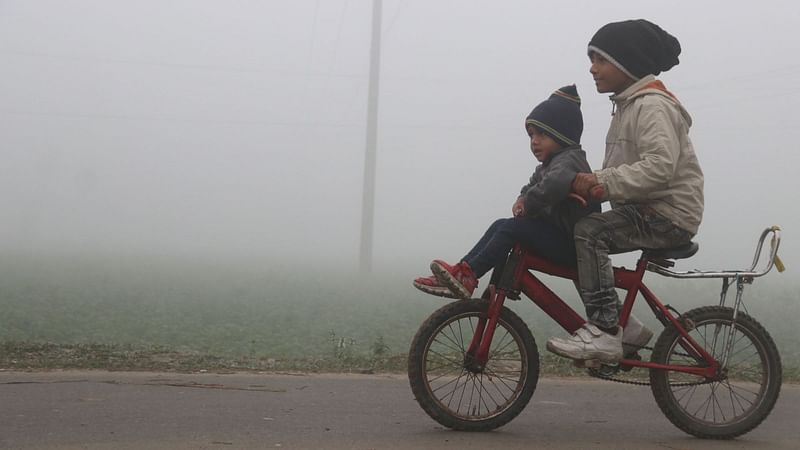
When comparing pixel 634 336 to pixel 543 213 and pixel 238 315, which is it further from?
pixel 238 315

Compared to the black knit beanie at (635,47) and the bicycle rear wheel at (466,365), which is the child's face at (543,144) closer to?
the black knit beanie at (635,47)

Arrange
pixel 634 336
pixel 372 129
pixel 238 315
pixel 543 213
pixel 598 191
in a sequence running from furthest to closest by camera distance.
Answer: pixel 372 129, pixel 238 315, pixel 634 336, pixel 543 213, pixel 598 191

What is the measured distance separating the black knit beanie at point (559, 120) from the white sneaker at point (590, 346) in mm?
882

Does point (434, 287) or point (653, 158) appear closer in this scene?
point (653, 158)

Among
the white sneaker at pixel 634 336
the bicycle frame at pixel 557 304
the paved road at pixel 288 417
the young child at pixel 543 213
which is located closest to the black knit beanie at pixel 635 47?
the young child at pixel 543 213

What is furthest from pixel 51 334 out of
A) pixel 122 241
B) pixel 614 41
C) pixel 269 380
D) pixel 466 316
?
pixel 122 241

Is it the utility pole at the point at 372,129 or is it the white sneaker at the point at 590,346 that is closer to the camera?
the white sneaker at the point at 590,346

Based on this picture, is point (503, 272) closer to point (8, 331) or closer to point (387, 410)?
point (387, 410)

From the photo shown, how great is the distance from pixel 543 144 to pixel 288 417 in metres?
1.82

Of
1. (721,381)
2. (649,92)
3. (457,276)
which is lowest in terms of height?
(721,381)

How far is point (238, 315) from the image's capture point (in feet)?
45.8

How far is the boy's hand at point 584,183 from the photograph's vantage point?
470 centimetres

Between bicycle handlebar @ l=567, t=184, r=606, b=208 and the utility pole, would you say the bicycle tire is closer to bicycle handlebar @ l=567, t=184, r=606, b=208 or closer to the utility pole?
bicycle handlebar @ l=567, t=184, r=606, b=208

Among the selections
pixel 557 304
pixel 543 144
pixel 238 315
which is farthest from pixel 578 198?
pixel 238 315
